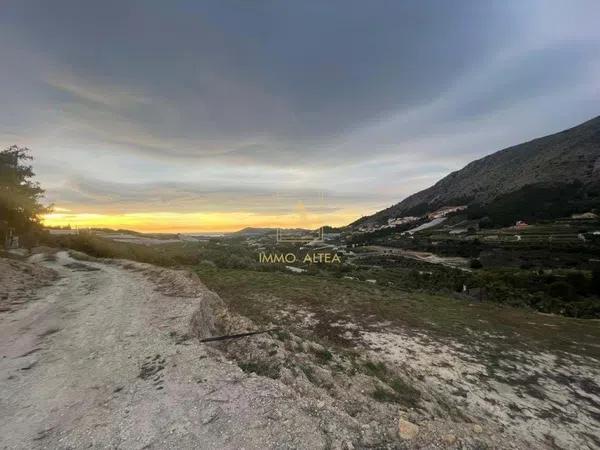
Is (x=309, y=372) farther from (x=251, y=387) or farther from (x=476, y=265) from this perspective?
(x=476, y=265)

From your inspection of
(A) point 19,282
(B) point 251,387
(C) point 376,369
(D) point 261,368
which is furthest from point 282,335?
(A) point 19,282

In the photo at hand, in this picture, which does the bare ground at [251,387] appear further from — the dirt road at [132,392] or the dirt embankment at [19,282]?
the dirt embankment at [19,282]

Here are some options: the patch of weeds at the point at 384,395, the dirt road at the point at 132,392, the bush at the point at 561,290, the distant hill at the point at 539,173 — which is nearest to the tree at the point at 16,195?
the dirt road at the point at 132,392

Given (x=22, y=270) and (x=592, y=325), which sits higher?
(x=22, y=270)

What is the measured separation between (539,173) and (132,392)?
17482cm

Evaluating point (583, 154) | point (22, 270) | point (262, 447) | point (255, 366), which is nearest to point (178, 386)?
point (255, 366)

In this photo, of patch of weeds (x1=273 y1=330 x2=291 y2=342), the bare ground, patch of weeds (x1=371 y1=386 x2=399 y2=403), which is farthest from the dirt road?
patch of weeds (x1=273 y1=330 x2=291 y2=342)

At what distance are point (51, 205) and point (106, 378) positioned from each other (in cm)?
3940

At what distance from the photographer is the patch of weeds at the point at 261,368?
6.66 meters

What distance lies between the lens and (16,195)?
2950 centimetres

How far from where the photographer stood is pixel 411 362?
382 inches

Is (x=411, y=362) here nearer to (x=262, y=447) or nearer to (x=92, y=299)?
(x=262, y=447)

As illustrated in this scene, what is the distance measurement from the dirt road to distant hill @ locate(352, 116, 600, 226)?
13051cm

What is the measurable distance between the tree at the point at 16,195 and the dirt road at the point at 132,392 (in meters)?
26.2
